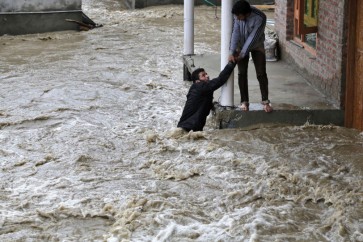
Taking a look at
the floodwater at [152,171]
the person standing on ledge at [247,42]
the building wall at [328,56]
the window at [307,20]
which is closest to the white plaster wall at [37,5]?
the floodwater at [152,171]

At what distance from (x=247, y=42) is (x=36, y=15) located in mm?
11331

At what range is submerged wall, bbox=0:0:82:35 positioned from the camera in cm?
1953

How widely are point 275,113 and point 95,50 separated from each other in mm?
8578

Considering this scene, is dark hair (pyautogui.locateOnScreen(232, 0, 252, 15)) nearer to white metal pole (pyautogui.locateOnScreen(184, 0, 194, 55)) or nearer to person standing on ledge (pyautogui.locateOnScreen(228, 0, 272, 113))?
person standing on ledge (pyautogui.locateOnScreen(228, 0, 272, 113))

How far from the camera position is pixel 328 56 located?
424 inches

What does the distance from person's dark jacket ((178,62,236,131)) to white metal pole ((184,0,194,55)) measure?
4006 millimetres

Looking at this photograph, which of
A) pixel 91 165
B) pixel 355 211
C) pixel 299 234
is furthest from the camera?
pixel 91 165

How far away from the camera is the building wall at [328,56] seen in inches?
400

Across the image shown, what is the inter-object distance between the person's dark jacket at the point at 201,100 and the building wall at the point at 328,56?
1.54m

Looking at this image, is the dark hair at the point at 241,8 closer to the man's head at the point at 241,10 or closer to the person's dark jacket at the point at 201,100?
the man's head at the point at 241,10

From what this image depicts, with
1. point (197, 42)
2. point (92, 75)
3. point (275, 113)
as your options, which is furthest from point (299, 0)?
point (197, 42)

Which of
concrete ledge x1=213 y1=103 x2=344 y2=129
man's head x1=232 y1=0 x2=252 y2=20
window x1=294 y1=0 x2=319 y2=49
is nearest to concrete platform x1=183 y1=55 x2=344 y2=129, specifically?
concrete ledge x1=213 y1=103 x2=344 y2=129

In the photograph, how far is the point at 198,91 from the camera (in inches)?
394

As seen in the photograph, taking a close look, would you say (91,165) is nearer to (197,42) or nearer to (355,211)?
(355,211)
